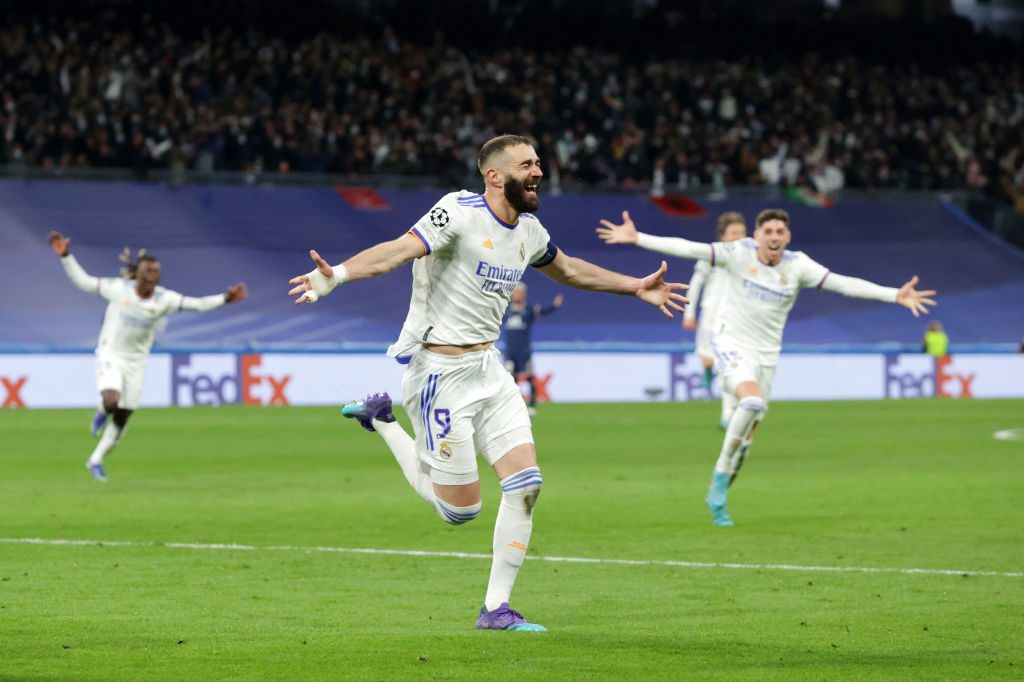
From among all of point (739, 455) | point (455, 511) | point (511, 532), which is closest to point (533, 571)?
point (455, 511)

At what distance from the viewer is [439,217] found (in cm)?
871

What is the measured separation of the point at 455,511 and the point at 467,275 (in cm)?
125

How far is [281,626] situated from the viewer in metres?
8.80

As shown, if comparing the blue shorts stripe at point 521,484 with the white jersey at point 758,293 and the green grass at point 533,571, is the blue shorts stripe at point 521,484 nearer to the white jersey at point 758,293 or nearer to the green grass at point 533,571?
the green grass at point 533,571

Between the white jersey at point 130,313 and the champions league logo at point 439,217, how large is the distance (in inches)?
405

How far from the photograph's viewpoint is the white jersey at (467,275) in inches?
351

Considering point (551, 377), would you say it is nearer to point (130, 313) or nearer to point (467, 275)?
point (130, 313)

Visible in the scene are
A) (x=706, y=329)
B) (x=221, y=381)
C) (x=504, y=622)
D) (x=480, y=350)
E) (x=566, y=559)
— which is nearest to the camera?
(x=504, y=622)

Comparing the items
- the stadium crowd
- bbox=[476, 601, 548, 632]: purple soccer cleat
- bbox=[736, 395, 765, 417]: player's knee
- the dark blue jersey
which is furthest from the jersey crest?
the stadium crowd

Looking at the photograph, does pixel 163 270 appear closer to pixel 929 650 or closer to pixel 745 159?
pixel 745 159

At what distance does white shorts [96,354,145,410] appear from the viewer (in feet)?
60.5

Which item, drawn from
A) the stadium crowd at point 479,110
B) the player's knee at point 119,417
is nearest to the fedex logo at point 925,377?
the stadium crowd at point 479,110

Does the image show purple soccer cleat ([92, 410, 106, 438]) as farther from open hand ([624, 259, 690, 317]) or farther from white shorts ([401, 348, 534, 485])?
open hand ([624, 259, 690, 317])

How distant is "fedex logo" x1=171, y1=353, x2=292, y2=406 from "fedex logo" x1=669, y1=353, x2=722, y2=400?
8.13m
